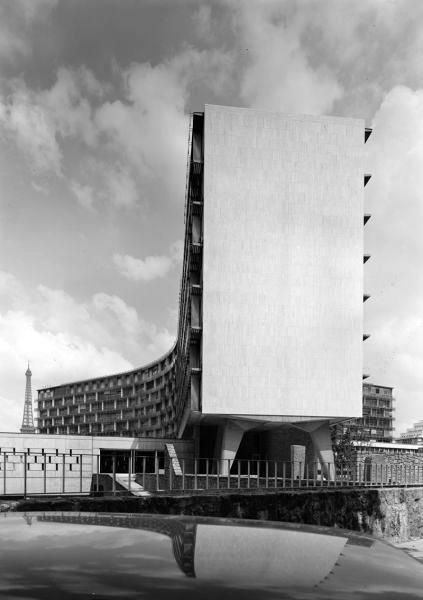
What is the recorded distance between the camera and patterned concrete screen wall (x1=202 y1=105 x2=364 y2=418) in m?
40.5

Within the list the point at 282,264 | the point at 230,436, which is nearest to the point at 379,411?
the point at 230,436

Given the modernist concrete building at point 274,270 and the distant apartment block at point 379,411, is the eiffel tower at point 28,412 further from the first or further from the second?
the modernist concrete building at point 274,270

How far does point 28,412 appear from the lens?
6265 inches

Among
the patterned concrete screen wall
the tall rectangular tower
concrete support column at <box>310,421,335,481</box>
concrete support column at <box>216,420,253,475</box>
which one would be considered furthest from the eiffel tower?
the patterned concrete screen wall

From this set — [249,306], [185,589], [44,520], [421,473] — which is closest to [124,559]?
[185,589]

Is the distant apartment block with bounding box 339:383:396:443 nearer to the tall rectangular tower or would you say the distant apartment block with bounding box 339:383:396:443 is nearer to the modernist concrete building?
the modernist concrete building

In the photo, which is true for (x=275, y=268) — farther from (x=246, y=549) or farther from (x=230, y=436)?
(x=246, y=549)

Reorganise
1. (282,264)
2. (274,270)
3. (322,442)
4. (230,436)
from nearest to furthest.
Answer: (274,270)
(282,264)
(230,436)
(322,442)

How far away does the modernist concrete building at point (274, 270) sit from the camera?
40.6 metres

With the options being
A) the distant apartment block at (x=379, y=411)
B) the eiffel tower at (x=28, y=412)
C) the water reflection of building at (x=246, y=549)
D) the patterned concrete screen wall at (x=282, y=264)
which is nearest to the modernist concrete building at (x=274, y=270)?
the patterned concrete screen wall at (x=282, y=264)

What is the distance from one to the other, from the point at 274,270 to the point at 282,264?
2.34ft

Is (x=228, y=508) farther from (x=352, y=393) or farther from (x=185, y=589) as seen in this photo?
(x=352, y=393)

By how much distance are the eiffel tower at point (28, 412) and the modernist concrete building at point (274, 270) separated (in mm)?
123522

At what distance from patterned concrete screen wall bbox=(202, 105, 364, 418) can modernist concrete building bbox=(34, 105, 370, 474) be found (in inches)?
2.6
